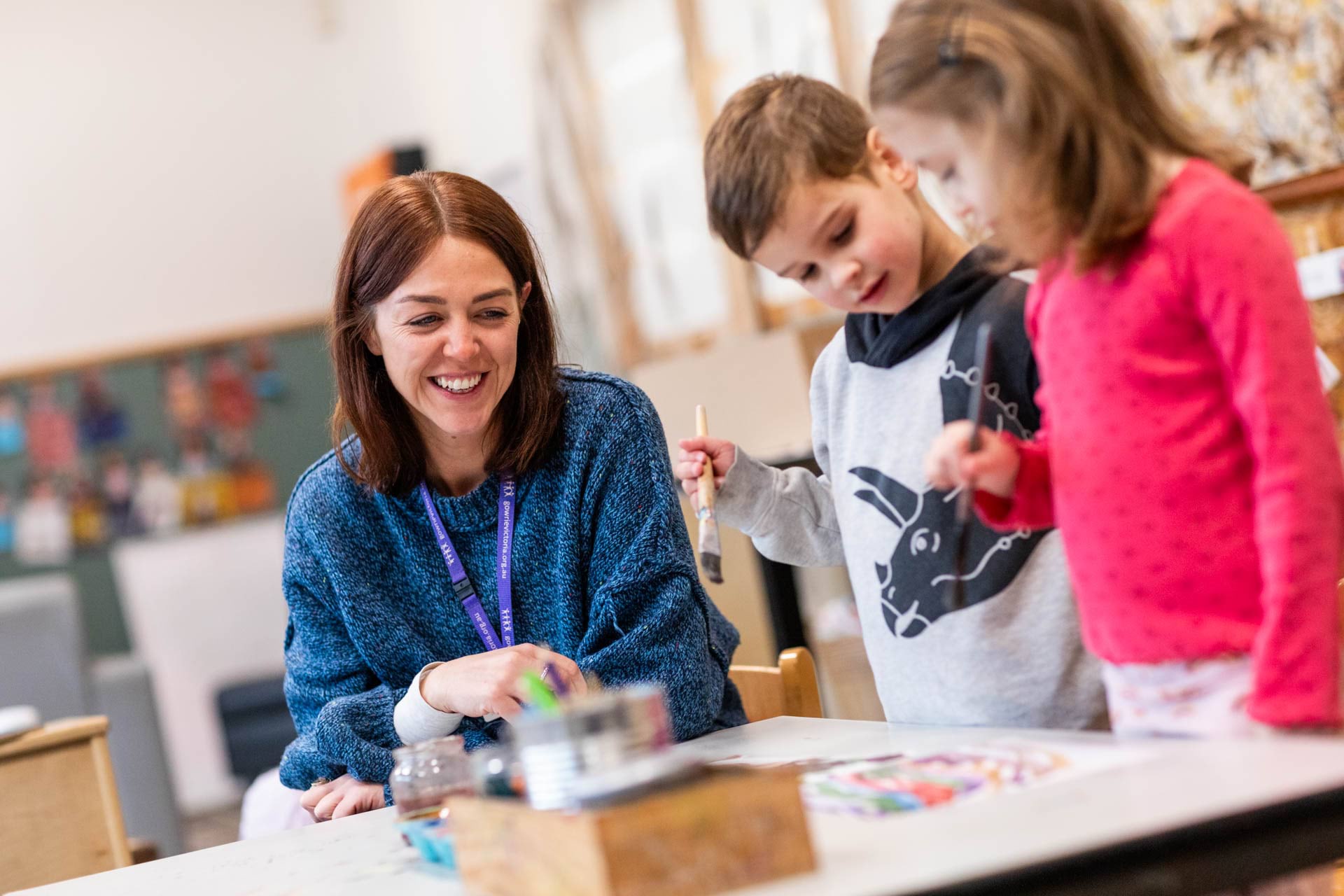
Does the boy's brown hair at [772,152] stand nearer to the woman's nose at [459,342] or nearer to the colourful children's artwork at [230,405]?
the woman's nose at [459,342]

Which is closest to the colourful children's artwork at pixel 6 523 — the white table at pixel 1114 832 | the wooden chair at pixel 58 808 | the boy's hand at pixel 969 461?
the wooden chair at pixel 58 808

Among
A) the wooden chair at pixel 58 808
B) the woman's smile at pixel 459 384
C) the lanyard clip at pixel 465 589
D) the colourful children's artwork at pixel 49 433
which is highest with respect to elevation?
the colourful children's artwork at pixel 49 433

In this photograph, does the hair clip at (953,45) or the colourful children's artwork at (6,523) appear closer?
the hair clip at (953,45)

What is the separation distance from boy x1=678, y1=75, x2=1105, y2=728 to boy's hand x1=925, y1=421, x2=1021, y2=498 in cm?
23

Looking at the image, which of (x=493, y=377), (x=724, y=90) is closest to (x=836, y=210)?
(x=493, y=377)

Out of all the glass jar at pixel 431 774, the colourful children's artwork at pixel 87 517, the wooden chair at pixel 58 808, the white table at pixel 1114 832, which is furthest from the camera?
the colourful children's artwork at pixel 87 517

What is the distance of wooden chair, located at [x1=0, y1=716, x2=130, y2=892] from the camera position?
7.94 feet

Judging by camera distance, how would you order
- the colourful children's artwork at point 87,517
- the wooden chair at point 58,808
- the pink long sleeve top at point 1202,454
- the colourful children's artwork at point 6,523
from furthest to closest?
the colourful children's artwork at point 87,517, the colourful children's artwork at point 6,523, the wooden chair at point 58,808, the pink long sleeve top at point 1202,454

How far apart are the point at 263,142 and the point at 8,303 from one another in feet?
4.42

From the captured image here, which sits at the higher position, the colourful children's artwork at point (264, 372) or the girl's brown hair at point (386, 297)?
the colourful children's artwork at point (264, 372)

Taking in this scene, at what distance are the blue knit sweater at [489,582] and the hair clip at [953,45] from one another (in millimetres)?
727

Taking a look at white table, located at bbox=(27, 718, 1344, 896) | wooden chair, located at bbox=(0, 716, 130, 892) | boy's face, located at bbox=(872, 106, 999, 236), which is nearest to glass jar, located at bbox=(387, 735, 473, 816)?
white table, located at bbox=(27, 718, 1344, 896)

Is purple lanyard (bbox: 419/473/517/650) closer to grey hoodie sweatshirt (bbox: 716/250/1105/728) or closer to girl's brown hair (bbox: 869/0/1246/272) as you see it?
grey hoodie sweatshirt (bbox: 716/250/1105/728)

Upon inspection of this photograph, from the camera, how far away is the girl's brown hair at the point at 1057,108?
959 millimetres
